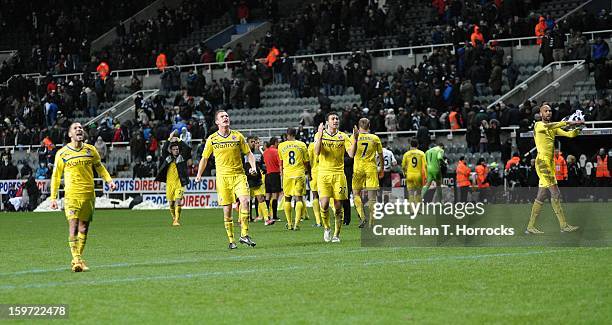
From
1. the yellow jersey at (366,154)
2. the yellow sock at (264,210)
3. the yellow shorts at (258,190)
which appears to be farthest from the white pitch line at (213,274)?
the yellow shorts at (258,190)

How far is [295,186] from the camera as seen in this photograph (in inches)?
979

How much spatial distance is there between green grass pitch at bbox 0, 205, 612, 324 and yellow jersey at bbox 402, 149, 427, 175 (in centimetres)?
651

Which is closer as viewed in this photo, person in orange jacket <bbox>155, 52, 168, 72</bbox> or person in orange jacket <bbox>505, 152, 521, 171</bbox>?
person in orange jacket <bbox>505, 152, 521, 171</bbox>

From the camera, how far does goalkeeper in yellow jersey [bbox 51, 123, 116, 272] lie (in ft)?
50.0

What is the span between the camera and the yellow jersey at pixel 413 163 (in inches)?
1047

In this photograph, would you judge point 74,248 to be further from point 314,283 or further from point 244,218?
point 244,218

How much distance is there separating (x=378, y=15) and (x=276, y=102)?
573cm

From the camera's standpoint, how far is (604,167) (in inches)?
1282

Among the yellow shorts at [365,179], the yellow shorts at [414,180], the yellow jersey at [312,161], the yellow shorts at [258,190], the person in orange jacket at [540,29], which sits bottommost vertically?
the yellow shorts at [258,190]

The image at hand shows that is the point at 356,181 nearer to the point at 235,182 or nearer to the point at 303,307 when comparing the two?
the point at 235,182

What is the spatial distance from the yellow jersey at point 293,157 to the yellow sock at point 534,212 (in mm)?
7067

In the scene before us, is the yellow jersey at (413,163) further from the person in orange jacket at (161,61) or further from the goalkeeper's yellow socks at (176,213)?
the person in orange jacket at (161,61)

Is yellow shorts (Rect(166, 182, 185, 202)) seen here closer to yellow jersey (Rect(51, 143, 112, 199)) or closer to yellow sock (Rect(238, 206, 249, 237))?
yellow sock (Rect(238, 206, 249, 237))

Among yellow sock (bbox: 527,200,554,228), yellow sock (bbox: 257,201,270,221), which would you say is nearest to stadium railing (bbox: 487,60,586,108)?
yellow sock (bbox: 257,201,270,221)
